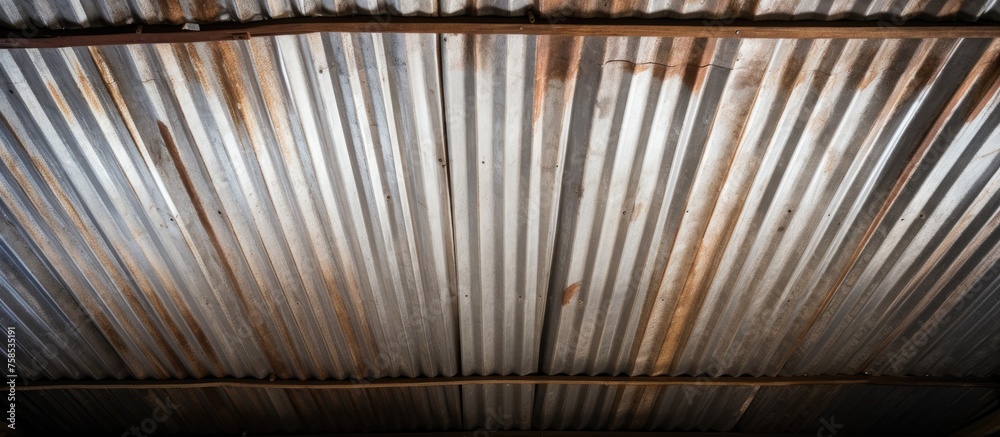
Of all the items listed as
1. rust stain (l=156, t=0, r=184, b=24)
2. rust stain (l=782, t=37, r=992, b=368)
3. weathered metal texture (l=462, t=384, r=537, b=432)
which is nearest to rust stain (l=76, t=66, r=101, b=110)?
rust stain (l=156, t=0, r=184, b=24)

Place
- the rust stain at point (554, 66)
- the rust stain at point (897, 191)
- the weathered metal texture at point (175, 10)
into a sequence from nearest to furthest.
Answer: the weathered metal texture at point (175, 10) → the rust stain at point (554, 66) → the rust stain at point (897, 191)

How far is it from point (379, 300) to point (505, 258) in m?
0.77

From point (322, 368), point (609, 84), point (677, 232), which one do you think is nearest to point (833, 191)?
point (677, 232)

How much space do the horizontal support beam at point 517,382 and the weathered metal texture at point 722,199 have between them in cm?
16

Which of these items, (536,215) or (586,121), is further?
(536,215)

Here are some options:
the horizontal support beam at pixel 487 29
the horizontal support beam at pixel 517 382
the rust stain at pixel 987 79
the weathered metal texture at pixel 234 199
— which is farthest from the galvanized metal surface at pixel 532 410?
the horizontal support beam at pixel 487 29

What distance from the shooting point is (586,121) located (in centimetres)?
251

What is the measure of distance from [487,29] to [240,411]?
3.56m

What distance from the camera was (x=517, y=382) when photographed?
3992mm

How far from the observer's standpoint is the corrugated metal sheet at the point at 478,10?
7.07ft

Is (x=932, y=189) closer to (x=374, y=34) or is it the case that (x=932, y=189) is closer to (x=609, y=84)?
(x=609, y=84)

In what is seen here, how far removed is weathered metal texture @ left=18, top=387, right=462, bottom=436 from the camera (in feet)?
13.8

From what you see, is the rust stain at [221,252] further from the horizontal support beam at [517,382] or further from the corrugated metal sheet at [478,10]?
the corrugated metal sheet at [478,10]

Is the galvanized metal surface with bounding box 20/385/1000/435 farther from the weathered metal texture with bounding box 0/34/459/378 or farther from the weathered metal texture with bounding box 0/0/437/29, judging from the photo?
the weathered metal texture with bounding box 0/0/437/29
